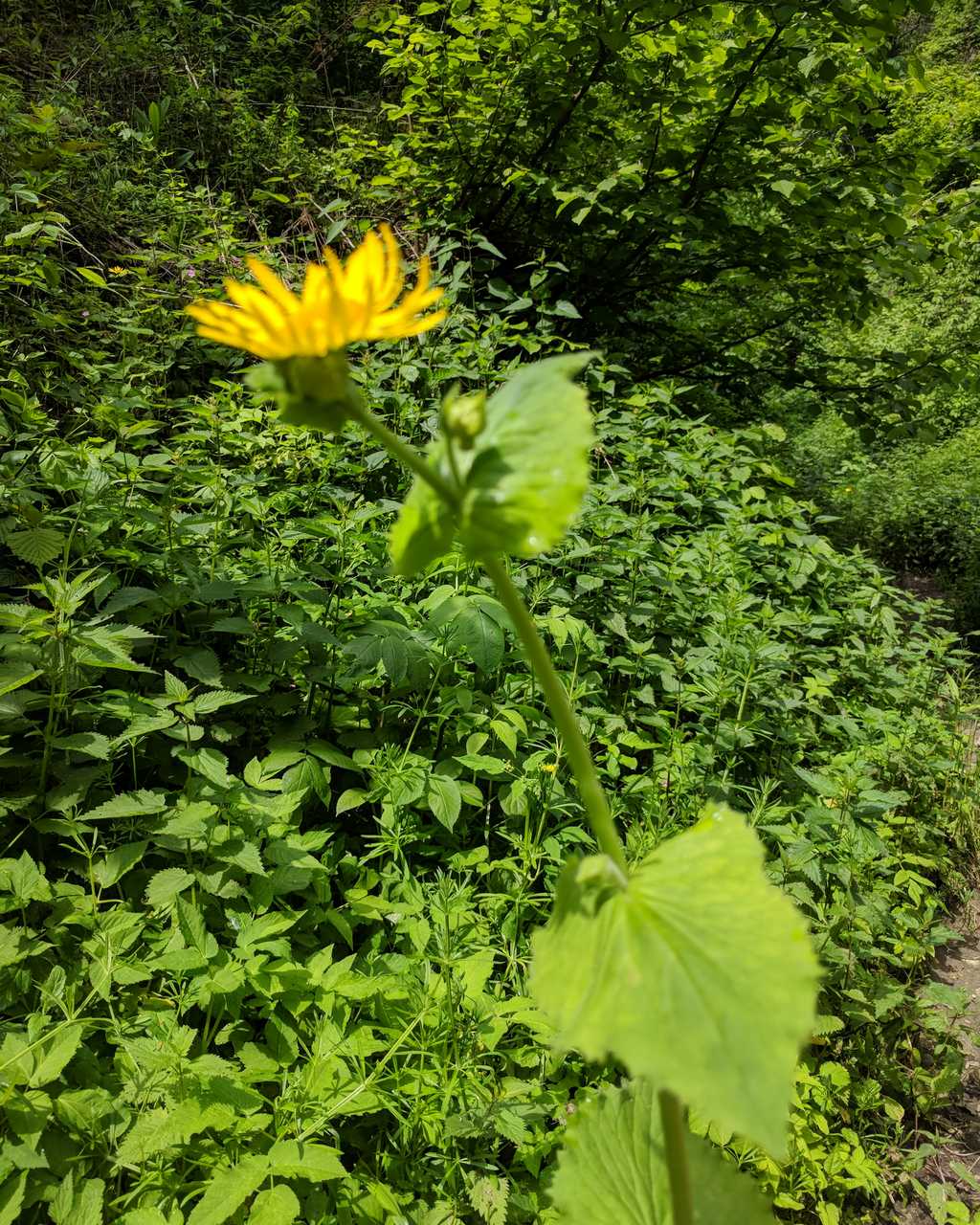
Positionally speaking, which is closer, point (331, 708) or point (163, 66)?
point (331, 708)

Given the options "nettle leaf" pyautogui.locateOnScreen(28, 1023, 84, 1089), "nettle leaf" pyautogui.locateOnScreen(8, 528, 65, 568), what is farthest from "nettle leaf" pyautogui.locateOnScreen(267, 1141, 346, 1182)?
"nettle leaf" pyautogui.locateOnScreen(8, 528, 65, 568)

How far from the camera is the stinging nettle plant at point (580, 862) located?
0.40 metres

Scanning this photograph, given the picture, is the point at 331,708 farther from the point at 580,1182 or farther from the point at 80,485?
the point at 580,1182

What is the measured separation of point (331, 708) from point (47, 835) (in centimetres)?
72

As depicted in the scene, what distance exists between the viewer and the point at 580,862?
1.61ft

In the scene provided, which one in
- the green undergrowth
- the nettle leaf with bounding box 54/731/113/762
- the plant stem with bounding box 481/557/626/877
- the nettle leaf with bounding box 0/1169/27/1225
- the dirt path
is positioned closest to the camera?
the plant stem with bounding box 481/557/626/877

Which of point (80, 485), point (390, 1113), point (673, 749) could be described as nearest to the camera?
point (390, 1113)

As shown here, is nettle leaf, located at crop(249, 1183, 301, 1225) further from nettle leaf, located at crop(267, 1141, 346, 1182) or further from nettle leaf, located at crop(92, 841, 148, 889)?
nettle leaf, located at crop(92, 841, 148, 889)

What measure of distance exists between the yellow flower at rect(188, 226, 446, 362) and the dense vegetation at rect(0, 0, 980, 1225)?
3.89 feet

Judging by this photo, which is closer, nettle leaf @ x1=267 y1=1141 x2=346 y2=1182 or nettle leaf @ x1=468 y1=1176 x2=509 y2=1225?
nettle leaf @ x1=267 y1=1141 x2=346 y2=1182

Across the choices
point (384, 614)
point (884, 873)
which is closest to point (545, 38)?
point (384, 614)

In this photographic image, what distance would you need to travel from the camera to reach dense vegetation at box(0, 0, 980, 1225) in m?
1.29

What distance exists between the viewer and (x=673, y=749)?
2.12 m

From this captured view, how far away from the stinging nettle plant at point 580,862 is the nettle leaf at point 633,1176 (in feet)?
0.64
